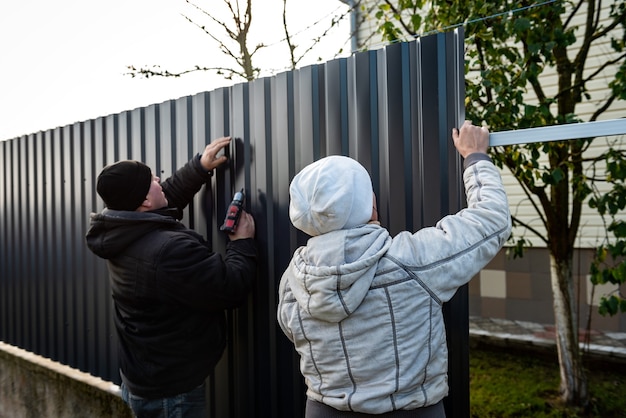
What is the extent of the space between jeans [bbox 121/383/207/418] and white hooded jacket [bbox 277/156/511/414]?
1101 mm

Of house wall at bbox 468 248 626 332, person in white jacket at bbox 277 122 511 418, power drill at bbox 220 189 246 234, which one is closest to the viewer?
person in white jacket at bbox 277 122 511 418

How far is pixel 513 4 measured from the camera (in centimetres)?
370

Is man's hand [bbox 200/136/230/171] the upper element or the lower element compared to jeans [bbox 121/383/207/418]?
upper

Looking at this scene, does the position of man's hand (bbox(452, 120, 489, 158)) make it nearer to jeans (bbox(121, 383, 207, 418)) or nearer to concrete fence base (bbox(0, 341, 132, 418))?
jeans (bbox(121, 383, 207, 418))

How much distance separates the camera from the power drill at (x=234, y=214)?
2.72 meters

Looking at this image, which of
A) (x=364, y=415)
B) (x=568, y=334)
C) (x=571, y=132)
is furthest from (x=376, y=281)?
(x=568, y=334)

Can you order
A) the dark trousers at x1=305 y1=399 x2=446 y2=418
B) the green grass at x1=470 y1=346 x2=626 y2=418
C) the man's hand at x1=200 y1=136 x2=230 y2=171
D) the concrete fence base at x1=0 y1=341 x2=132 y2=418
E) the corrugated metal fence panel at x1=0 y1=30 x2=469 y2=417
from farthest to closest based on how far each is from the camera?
the green grass at x1=470 y1=346 x2=626 y2=418 < the concrete fence base at x1=0 y1=341 x2=132 y2=418 < the man's hand at x1=200 y1=136 x2=230 y2=171 < the corrugated metal fence panel at x1=0 y1=30 x2=469 y2=417 < the dark trousers at x1=305 y1=399 x2=446 y2=418

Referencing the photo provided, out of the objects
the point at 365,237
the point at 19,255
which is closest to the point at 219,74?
the point at 19,255

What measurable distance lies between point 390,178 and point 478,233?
744 millimetres

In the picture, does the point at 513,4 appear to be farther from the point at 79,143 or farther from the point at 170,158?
the point at 79,143

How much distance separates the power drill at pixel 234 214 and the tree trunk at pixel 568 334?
10.1 feet

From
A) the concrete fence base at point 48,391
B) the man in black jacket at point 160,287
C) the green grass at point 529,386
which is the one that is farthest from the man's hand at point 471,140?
the green grass at point 529,386

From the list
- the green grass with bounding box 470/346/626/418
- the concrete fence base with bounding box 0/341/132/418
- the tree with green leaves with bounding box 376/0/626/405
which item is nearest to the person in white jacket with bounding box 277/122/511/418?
the tree with green leaves with bounding box 376/0/626/405

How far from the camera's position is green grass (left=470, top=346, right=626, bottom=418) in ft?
15.3
